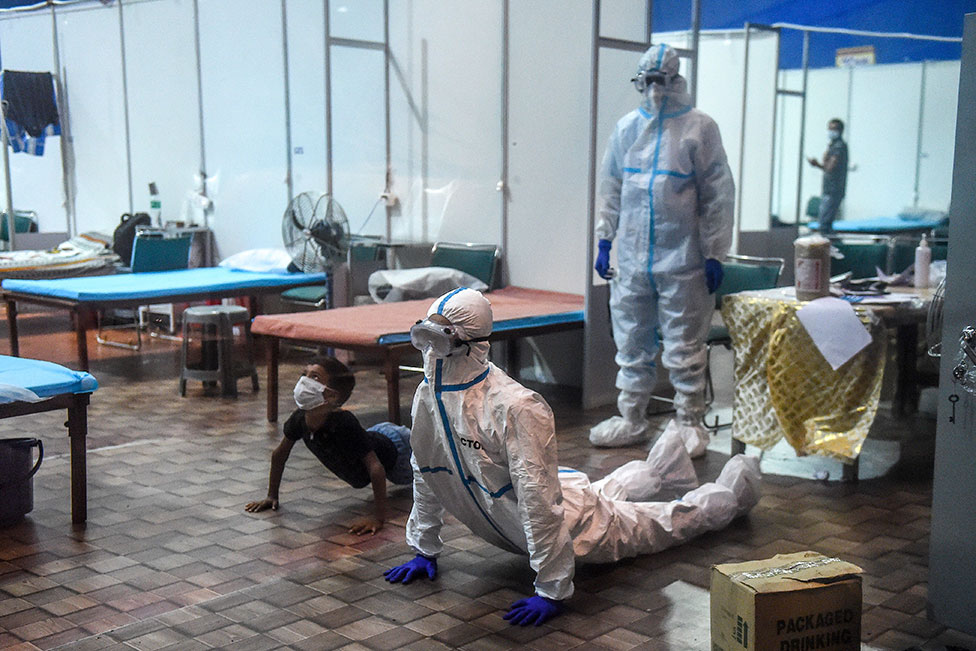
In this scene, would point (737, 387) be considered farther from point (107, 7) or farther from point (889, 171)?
point (107, 7)

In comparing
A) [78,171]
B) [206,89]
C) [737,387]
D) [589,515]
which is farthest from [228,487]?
[78,171]

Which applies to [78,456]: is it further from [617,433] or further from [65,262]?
[65,262]

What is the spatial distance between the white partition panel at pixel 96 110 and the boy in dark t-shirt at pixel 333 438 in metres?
6.56

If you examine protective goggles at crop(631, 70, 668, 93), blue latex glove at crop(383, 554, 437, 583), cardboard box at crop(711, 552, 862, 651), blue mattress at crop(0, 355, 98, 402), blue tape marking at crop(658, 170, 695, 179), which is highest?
protective goggles at crop(631, 70, 668, 93)

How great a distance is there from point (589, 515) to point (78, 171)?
8.40 m

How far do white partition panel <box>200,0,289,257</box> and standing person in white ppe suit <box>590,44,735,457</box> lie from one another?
154 inches

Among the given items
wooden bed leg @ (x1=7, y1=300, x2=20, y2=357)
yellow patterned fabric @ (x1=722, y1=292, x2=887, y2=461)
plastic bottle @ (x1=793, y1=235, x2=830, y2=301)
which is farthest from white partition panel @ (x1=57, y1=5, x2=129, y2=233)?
plastic bottle @ (x1=793, y1=235, x2=830, y2=301)

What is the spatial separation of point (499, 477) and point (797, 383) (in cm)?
191

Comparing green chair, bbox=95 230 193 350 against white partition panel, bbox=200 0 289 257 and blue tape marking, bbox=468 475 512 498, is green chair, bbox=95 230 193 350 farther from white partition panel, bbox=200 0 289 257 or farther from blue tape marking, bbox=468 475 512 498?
blue tape marking, bbox=468 475 512 498

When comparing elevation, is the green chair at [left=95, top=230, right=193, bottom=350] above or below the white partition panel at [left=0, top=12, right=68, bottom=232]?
below

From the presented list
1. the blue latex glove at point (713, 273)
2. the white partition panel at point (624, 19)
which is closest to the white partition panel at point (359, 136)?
the white partition panel at point (624, 19)

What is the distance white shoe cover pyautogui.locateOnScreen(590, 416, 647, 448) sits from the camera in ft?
17.4

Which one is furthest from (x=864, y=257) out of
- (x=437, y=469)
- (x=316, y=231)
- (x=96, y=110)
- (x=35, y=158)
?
(x=35, y=158)

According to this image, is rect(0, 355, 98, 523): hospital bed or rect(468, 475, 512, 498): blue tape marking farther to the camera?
rect(0, 355, 98, 523): hospital bed
